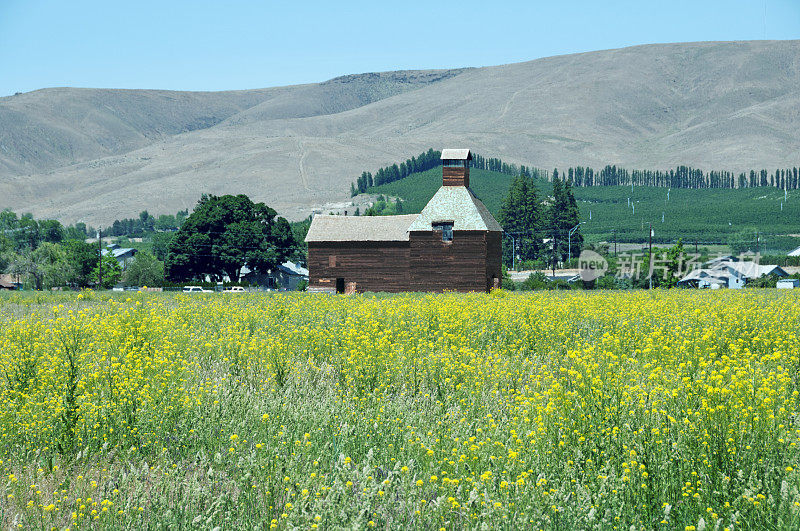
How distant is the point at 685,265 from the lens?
272ft

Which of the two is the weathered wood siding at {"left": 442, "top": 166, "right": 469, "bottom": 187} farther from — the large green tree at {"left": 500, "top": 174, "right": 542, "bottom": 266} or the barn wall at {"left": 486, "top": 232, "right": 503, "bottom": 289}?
the large green tree at {"left": 500, "top": 174, "right": 542, "bottom": 266}

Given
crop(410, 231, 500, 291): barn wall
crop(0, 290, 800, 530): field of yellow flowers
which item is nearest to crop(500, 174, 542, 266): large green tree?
crop(410, 231, 500, 291): barn wall

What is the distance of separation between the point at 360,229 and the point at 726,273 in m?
66.6

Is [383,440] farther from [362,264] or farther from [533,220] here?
[533,220]

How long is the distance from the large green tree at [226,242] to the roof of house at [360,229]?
955 inches

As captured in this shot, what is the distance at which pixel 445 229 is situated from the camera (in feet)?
160

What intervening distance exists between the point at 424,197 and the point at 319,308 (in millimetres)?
174583

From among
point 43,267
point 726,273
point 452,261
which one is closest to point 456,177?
point 452,261

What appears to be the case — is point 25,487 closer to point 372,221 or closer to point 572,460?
point 572,460

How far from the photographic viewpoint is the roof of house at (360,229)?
51.6 meters

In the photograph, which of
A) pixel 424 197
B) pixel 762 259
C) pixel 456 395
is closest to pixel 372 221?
pixel 456 395

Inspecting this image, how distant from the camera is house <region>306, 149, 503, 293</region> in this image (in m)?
48.3

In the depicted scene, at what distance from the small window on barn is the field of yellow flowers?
124ft

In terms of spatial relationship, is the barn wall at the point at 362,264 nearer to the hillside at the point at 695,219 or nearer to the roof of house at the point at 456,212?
the roof of house at the point at 456,212
